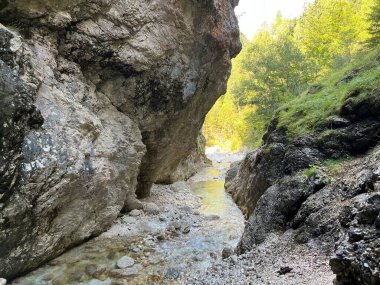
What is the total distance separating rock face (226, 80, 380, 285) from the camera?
385cm

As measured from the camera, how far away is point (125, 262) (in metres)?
8.32

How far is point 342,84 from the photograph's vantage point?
10500 millimetres

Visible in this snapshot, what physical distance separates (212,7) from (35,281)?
11744 millimetres

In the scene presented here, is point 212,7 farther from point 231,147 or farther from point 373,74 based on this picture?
point 231,147

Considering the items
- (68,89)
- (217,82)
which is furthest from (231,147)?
(68,89)

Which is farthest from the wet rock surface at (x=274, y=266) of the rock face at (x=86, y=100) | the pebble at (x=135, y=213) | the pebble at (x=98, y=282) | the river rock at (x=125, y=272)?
the pebble at (x=135, y=213)

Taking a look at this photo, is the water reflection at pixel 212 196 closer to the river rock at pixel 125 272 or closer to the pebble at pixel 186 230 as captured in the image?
the pebble at pixel 186 230

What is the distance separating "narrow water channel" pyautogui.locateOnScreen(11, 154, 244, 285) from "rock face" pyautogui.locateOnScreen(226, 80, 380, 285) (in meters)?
2.03

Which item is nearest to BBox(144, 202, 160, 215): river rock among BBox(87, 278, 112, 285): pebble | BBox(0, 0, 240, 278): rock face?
BBox(0, 0, 240, 278): rock face

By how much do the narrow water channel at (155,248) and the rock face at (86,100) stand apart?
1.85 ft

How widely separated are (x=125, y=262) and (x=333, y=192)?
602 centimetres

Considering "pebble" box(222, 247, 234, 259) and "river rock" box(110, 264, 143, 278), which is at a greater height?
"pebble" box(222, 247, 234, 259)

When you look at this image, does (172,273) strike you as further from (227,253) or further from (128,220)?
(128,220)

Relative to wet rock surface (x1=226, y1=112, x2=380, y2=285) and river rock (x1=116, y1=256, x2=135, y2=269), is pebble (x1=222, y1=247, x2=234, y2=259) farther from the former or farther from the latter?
river rock (x1=116, y1=256, x2=135, y2=269)
